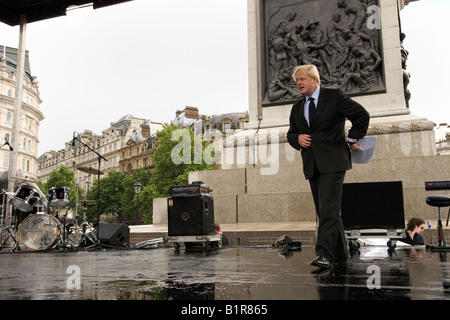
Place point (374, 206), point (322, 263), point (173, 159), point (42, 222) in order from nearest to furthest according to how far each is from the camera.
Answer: point (322, 263), point (374, 206), point (42, 222), point (173, 159)

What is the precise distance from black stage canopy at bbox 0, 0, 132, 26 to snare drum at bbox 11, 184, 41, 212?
7872mm

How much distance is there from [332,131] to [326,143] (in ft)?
0.47

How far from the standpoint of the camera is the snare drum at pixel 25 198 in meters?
9.55

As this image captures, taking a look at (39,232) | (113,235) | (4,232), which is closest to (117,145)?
(4,232)

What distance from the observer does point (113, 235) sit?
31.3 feet

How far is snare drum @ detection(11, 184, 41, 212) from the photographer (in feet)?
31.3

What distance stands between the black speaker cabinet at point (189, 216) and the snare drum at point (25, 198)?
12.4 ft

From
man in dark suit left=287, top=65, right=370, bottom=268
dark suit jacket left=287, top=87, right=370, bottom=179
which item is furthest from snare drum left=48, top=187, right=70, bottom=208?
dark suit jacket left=287, top=87, right=370, bottom=179

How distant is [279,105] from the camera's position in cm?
1366

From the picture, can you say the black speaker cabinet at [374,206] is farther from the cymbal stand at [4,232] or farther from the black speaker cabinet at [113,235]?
the cymbal stand at [4,232]

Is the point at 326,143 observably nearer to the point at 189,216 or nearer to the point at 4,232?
the point at 189,216

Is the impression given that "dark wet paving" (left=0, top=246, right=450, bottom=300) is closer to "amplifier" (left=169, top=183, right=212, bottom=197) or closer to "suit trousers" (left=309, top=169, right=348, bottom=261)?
"suit trousers" (left=309, top=169, right=348, bottom=261)

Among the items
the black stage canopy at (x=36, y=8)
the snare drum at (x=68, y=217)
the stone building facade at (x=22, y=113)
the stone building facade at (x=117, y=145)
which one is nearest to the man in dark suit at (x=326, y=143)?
the snare drum at (x=68, y=217)
